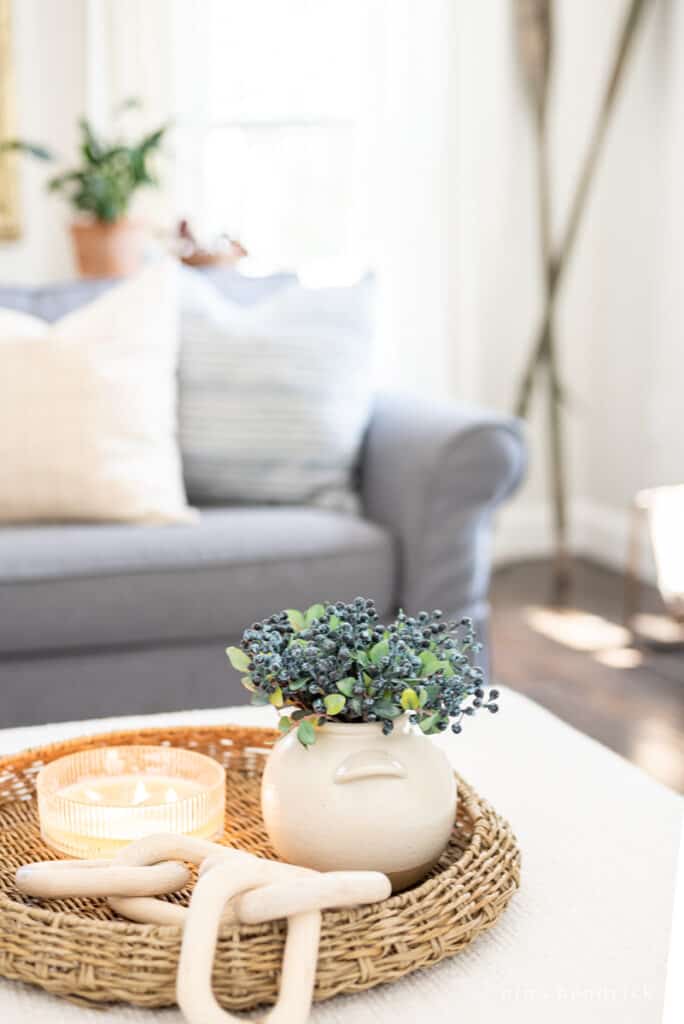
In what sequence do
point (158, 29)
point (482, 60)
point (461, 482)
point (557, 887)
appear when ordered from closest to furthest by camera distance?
point (557, 887)
point (461, 482)
point (158, 29)
point (482, 60)

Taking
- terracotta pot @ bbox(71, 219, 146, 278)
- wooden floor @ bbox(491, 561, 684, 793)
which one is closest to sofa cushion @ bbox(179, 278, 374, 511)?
wooden floor @ bbox(491, 561, 684, 793)

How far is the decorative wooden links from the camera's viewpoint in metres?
0.79

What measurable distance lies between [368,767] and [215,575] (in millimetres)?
1206

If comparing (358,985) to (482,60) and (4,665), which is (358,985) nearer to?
(4,665)

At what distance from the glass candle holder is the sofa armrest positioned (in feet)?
3.71

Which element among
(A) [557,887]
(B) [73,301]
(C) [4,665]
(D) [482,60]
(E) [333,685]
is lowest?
(C) [4,665]

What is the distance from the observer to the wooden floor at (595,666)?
2508 millimetres

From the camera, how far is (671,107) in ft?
11.9

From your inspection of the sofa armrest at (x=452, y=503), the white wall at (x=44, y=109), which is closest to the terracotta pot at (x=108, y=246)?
the white wall at (x=44, y=109)

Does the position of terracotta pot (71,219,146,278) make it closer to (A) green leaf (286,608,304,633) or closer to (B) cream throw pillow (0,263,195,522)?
(B) cream throw pillow (0,263,195,522)

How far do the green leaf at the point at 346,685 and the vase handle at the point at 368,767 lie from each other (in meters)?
0.05

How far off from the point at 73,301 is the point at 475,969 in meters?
1.93

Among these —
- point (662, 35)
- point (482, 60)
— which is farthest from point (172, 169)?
point (662, 35)

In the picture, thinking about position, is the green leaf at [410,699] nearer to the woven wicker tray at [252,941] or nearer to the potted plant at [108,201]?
the woven wicker tray at [252,941]
